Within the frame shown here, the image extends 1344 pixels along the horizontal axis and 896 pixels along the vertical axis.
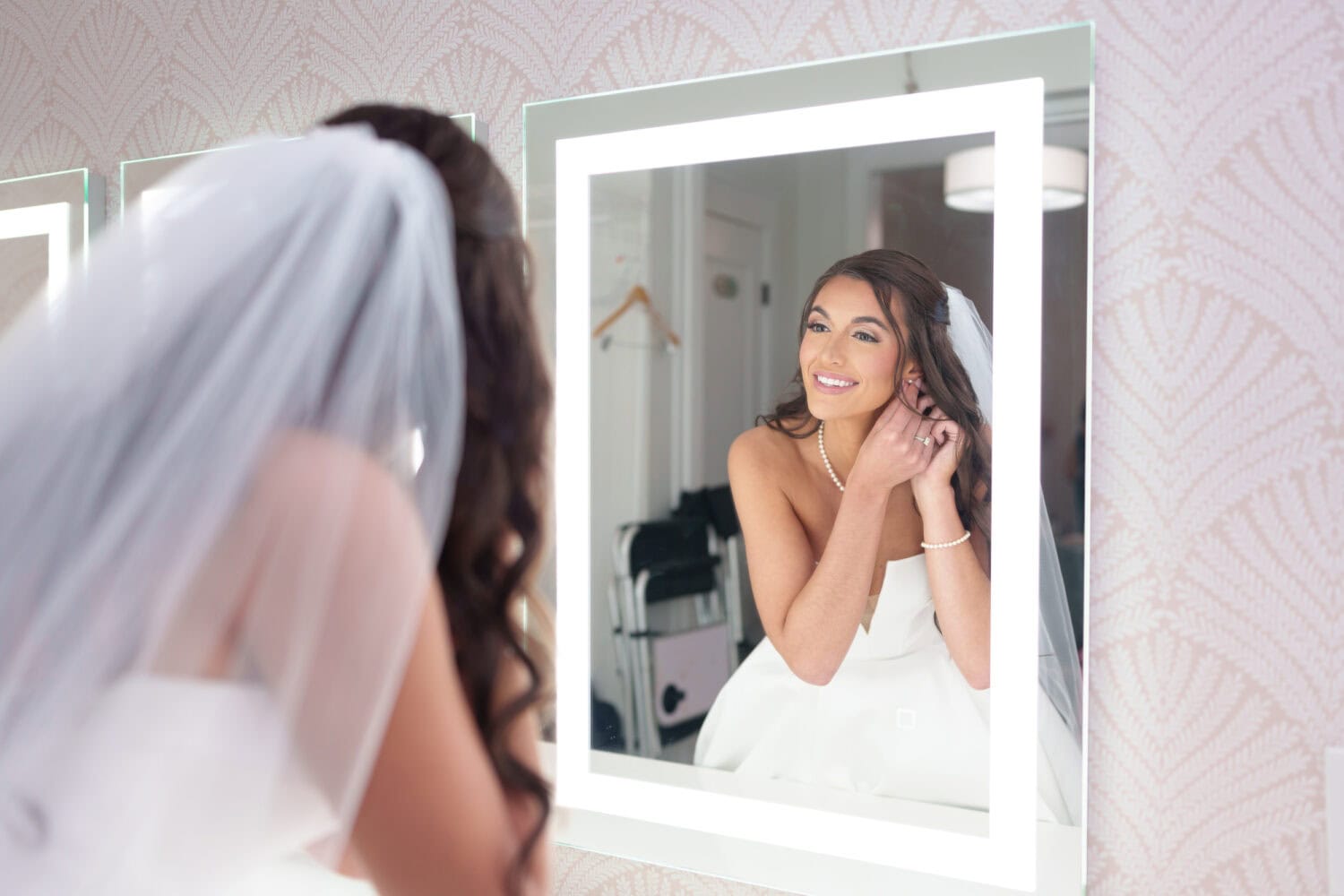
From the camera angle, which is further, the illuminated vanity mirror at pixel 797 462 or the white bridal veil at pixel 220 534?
the illuminated vanity mirror at pixel 797 462

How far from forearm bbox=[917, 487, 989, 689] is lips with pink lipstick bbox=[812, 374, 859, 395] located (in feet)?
0.53

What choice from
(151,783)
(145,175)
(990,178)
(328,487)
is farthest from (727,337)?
(145,175)

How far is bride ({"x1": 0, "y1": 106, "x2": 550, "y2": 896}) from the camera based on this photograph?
2.52 feet

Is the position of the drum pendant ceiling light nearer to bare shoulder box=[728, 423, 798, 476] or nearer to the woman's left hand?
the woman's left hand

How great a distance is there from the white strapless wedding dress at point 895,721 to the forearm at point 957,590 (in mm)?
13

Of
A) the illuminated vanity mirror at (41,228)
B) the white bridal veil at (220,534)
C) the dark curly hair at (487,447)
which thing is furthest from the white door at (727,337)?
the illuminated vanity mirror at (41,228)

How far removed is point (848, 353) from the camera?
1.27m

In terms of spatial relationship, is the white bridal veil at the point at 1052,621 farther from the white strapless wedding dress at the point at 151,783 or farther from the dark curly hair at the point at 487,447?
the white strapless wedding dress at the point at 151,783

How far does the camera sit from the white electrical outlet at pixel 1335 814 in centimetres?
108

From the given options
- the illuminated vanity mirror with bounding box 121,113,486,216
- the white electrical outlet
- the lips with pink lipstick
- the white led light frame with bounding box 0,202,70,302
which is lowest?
the white electrical outlet

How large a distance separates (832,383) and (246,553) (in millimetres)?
738

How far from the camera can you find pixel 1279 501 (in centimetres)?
111

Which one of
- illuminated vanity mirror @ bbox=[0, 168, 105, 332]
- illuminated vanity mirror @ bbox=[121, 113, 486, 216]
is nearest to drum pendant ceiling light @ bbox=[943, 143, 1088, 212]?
illuminated vanity mirror @ bbox=[121, 113, 486, 216]

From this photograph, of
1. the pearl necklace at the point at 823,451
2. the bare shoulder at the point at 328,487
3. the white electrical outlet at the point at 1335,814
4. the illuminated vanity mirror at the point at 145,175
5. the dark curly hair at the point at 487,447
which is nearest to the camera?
the bare shoulder at the point at 328,487
